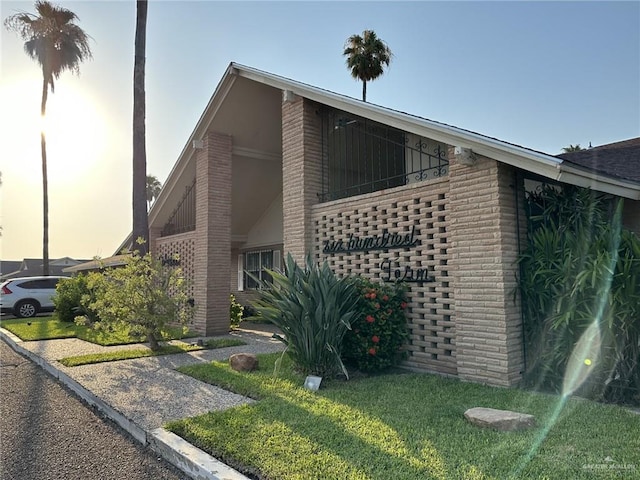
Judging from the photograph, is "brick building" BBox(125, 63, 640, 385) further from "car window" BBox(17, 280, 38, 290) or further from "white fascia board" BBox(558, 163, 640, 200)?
"car window" BBox(17, 280, 38, 290)

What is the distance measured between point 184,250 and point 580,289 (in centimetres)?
1053

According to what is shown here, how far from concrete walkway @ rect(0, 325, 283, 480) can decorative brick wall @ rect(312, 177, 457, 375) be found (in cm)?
286

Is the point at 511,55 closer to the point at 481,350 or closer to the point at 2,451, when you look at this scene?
the point at 481,350

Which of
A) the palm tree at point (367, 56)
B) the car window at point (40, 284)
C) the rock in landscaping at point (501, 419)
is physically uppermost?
the palm tree at point (367, 56)

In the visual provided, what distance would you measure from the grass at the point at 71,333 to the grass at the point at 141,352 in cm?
33

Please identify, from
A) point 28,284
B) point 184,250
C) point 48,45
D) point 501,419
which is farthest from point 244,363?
point 48,45

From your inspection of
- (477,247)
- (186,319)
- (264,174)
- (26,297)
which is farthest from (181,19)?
(26,297)

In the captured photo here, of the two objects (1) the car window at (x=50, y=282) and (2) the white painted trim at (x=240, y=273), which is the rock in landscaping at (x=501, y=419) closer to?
(2) the white painted trim at (x=240, y=273)

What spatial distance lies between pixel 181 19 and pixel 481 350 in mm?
10324

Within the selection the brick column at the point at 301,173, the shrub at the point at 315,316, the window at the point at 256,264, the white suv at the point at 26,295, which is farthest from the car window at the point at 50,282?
the shrub at the point at 315,316

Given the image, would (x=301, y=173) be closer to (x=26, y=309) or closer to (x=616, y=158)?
(x=616, y=158)

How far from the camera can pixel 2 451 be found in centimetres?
436

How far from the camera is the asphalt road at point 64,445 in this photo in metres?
3.85

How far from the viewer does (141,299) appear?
356 inches
